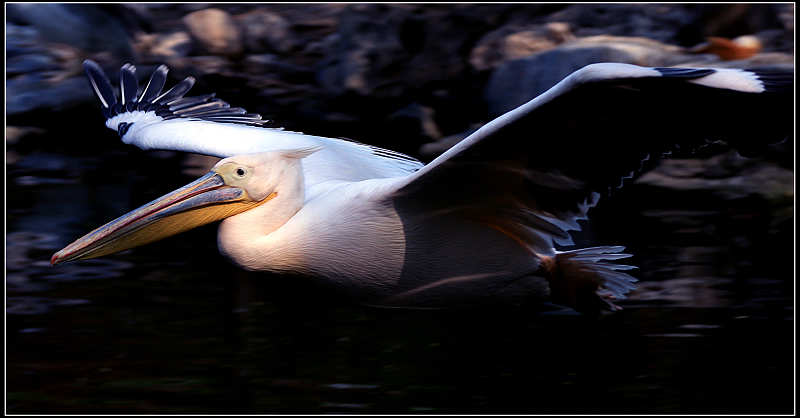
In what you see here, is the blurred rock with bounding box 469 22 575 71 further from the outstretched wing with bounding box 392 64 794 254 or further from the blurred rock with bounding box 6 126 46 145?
the outstretched wing with bounding box 392 64 794 254

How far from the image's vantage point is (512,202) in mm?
4305

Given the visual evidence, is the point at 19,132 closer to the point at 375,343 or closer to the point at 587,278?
the point at 375,343

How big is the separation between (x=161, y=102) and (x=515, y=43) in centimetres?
361

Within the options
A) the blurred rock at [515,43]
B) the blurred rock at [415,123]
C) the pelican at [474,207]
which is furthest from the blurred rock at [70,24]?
the pelican at [474,207]

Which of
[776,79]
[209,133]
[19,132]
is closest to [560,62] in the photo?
[209,133]

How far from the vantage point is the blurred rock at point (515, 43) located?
29.5 ft

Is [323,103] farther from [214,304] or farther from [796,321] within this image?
[796,321]

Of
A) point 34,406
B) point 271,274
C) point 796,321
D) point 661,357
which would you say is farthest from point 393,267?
point 796,321

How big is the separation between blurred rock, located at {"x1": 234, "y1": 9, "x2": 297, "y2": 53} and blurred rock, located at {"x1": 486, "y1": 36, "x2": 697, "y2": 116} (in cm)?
281

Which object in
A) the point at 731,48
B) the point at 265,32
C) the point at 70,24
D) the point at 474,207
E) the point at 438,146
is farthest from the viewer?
the point at 265,32

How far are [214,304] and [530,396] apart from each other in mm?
1672

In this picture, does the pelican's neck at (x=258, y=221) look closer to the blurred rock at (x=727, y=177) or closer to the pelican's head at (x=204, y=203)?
the pelican's head at (x=204, y=203)

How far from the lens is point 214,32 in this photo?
1052cm

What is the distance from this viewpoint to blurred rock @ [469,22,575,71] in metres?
8.98
